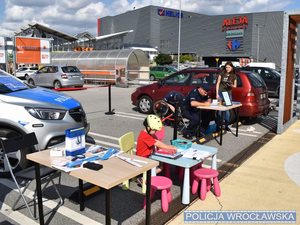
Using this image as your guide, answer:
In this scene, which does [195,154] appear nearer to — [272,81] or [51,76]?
[272,81]

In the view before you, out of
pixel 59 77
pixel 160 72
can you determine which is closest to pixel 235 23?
pixel 160 72

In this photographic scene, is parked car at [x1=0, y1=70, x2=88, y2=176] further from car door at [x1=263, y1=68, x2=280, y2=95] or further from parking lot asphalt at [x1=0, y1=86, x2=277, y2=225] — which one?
car door at [x1=263, y1=68, x2=280, y2=95]

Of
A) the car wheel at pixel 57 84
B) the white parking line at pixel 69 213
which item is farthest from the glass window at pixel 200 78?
the car wheel at pixel 57 84

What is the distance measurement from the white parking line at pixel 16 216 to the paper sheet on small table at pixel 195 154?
2071mm

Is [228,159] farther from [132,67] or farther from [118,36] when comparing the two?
[118,36]

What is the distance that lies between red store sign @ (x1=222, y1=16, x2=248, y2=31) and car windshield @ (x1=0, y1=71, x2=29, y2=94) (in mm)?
84641

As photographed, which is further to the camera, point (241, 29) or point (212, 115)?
point (241, 29)

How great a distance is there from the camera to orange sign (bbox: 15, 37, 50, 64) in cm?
1788

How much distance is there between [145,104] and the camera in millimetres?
11133

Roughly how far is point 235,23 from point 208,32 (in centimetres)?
970

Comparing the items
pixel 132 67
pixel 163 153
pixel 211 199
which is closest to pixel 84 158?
pixel 163 153

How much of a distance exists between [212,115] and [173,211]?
14.5 ft

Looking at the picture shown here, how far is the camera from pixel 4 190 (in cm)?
476

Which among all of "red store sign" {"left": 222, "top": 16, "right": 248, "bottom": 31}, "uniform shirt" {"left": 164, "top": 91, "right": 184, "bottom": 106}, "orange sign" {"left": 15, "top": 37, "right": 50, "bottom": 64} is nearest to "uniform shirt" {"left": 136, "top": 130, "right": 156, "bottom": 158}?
"uniform shirt" {"left": 164, "top": 91, "right": 184, "bottom": 106}
